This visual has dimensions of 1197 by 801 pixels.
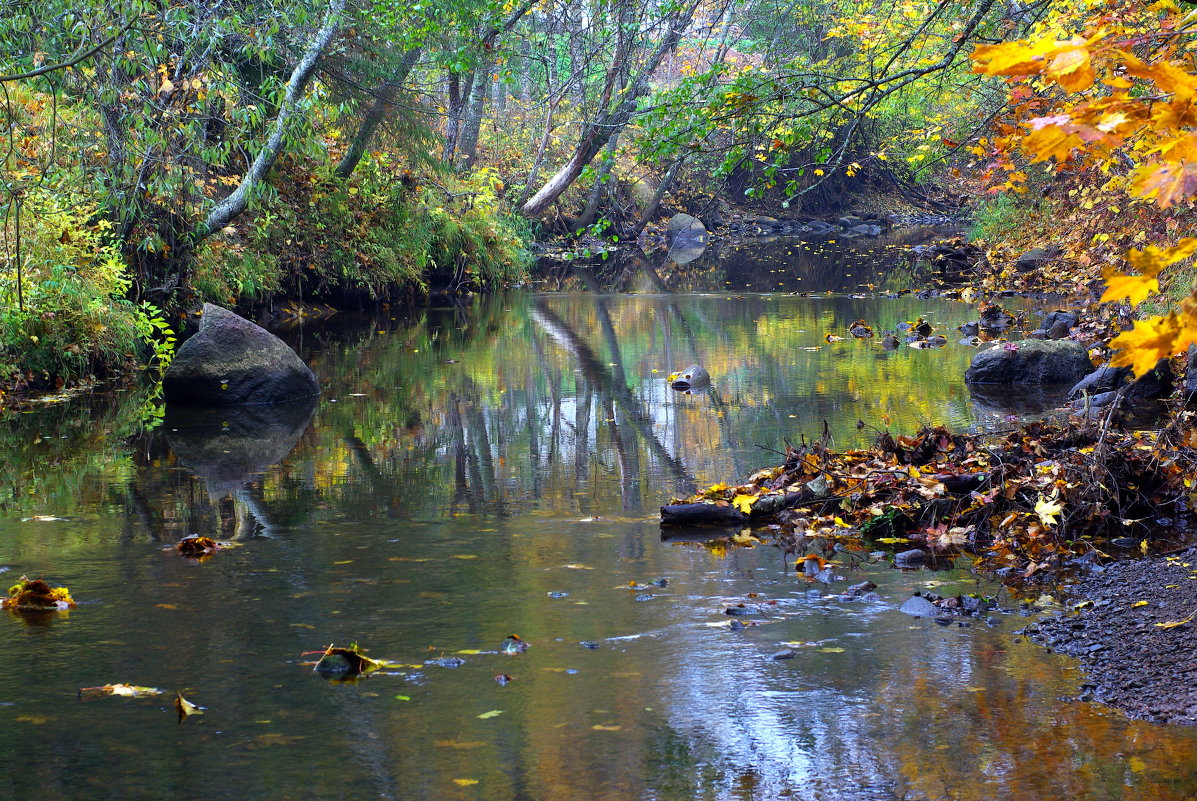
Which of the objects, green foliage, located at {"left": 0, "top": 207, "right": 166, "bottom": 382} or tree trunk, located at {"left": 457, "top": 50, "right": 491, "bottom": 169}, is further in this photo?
tree trunk, located at {"left": 457, "top": 50, "right": 491, "bottom": 169}

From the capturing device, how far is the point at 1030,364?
12055mm

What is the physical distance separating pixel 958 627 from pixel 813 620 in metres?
0.59

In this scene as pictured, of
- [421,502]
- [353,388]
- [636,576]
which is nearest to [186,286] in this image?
[353,388]

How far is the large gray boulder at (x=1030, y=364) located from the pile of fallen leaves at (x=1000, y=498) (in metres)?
4.79

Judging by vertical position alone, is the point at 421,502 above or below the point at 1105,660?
above

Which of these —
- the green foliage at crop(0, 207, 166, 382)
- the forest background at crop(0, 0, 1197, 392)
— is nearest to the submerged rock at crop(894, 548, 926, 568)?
the forest background at crop(0, 0, 1197, 392)

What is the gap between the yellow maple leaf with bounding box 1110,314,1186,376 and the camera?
2.31 m

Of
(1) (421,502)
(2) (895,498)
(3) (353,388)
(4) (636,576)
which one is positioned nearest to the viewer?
(4) (636,576)

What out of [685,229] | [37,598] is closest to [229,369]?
[37,598]

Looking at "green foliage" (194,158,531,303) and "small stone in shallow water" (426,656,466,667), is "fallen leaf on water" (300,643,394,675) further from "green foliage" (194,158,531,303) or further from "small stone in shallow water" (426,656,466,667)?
"green foliage" (194,158,531,303)

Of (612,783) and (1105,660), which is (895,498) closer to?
(1105,660)

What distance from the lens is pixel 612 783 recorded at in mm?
3553

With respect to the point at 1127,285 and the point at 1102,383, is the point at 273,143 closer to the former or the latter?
the point at 1102,383

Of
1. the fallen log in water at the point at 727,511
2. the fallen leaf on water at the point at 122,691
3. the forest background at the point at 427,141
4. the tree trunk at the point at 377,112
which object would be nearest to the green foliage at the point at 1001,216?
the forest background at the point at 427,141
